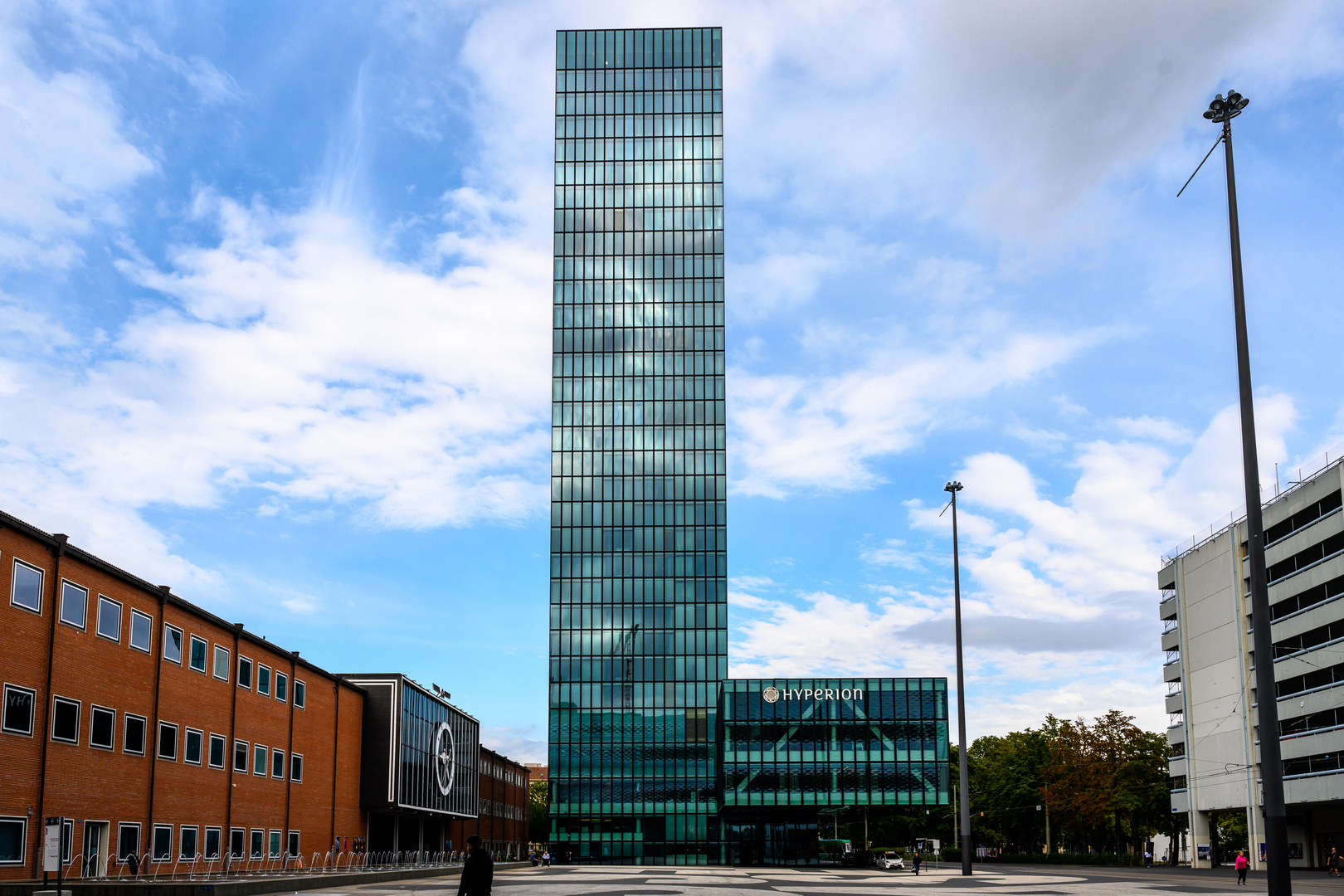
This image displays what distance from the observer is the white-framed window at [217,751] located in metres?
48.9

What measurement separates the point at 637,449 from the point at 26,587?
331 feet

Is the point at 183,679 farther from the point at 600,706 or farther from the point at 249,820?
the point at 600,706

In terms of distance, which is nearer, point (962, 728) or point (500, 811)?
point (962, 728)

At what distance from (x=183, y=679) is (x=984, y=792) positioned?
10832 cm

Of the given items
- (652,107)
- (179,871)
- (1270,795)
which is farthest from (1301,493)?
(652,107)

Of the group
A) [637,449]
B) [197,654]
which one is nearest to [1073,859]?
[637,449]

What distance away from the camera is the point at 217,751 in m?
49.4

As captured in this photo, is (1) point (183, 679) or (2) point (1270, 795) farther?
(1) point (183, 679)

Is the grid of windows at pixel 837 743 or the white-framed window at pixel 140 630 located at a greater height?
the white-framed window at pixel 140 630

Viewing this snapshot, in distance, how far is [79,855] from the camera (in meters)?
37.4

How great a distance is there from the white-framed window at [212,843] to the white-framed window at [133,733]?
780 cm

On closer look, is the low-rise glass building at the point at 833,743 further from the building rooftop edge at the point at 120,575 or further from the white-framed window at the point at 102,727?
the white-framed window at the point at 102,727

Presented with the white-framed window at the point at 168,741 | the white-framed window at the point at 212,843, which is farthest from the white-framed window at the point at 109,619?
the white-framed window at the point at 212,843

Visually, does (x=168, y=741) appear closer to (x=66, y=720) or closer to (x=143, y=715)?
(x=143, y=715)
